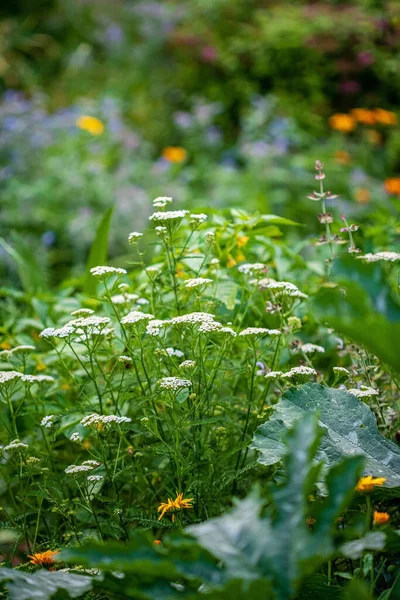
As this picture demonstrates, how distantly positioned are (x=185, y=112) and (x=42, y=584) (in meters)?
5.21

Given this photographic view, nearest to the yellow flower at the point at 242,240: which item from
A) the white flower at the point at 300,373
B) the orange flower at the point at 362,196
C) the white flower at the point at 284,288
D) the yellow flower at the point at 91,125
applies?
the white flower at the point at 284,288

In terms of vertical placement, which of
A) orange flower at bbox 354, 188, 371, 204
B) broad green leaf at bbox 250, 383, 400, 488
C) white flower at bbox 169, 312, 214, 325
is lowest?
orange flower at bbox 354, 188, 371, 204

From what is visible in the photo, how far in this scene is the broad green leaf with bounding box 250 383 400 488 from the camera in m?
1.19

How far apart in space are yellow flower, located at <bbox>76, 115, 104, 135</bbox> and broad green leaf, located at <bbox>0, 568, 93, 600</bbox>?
376cm

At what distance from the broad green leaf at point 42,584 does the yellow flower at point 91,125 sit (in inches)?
148

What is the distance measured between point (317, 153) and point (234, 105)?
1183mm

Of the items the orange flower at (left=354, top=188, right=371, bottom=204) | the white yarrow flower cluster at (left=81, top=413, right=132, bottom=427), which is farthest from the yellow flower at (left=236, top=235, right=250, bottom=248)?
the orange flower at (left=354, top=188, right=371, bottom=204)

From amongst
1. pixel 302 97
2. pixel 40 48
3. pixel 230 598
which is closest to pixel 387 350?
pixel 230 598

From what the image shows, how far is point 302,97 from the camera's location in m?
5.52

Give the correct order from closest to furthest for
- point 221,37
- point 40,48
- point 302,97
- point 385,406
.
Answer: point 385,406, point 302,97, point 221,37, point 40,48

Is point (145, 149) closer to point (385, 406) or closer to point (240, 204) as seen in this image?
point (240, 204)

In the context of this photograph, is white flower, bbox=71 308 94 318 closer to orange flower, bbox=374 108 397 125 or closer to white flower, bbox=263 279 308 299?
white flower, bbox=263 279 308 299

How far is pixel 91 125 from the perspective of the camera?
4379mm

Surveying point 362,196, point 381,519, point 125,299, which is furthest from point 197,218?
point 362,196
